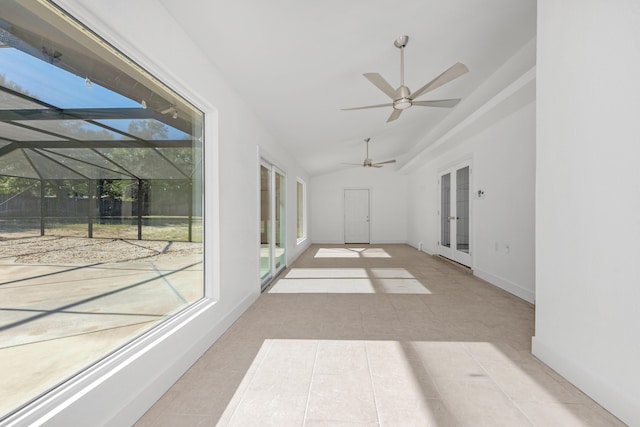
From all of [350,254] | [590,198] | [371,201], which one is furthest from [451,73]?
[371,201]

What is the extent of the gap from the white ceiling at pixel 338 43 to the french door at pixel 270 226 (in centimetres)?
90

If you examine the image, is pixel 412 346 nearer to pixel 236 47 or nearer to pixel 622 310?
pixel 622 310

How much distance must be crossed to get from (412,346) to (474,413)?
816 millimetres

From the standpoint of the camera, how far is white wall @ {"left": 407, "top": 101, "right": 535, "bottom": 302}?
3633 mm

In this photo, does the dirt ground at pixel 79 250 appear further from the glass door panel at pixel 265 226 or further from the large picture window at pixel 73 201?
the glass door panel at pixel 265 226

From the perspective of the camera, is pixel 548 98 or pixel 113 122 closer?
pixel 113 122

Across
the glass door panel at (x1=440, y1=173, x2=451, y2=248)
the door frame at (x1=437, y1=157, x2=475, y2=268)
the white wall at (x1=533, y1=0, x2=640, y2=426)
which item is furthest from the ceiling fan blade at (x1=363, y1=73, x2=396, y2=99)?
the glass door panel at (x1=440, y1=173, x2=451, y2=248)

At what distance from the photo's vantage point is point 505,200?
4.11 metres

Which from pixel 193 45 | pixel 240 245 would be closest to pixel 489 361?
pixel 240 245

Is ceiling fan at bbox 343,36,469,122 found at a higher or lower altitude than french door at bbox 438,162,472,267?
higher

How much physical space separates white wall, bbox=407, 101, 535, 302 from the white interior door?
444cm

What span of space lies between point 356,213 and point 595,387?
27.5 ft

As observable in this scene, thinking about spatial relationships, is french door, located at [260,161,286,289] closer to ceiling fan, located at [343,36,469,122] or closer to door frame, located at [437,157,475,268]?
ceiling fan, located at [343,36,469,122]

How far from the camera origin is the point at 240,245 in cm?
318
